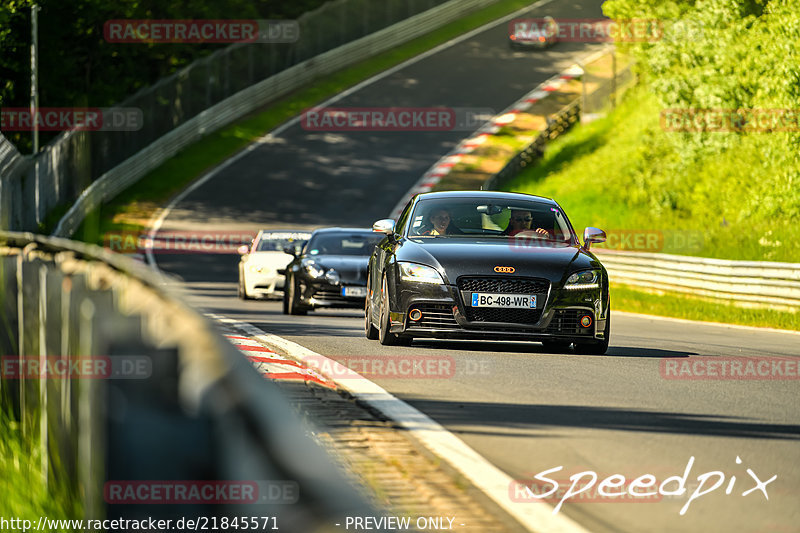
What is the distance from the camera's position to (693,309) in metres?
23.2

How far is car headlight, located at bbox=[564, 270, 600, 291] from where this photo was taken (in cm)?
1243

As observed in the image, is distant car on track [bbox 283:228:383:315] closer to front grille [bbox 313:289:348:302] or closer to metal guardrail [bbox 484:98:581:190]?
front grille [bbox 313:289:348:302]

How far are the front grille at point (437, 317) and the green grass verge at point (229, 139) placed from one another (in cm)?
2282

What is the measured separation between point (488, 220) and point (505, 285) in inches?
67.8

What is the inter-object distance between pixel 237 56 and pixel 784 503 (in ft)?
165

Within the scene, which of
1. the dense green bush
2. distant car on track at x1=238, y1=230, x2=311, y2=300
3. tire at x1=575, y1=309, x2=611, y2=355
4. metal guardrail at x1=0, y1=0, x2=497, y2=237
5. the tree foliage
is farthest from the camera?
the tree foliage

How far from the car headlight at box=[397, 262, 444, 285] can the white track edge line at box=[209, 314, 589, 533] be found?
4.73 feet

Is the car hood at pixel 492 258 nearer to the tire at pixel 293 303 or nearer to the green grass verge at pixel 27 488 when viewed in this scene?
the green grass verge at pixel 27 488

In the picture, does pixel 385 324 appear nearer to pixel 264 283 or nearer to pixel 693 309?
pixel 693 309

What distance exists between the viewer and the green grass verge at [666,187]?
29.1m

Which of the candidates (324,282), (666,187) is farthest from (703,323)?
(666,187)

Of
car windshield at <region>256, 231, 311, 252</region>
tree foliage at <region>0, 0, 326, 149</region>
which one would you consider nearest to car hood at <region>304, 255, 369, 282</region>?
car windshield at <region>256, 231, 311, 252</region>

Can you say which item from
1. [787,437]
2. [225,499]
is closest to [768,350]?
[787,437]

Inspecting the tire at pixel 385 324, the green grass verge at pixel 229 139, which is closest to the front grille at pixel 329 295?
the tire at pixel 385 324
